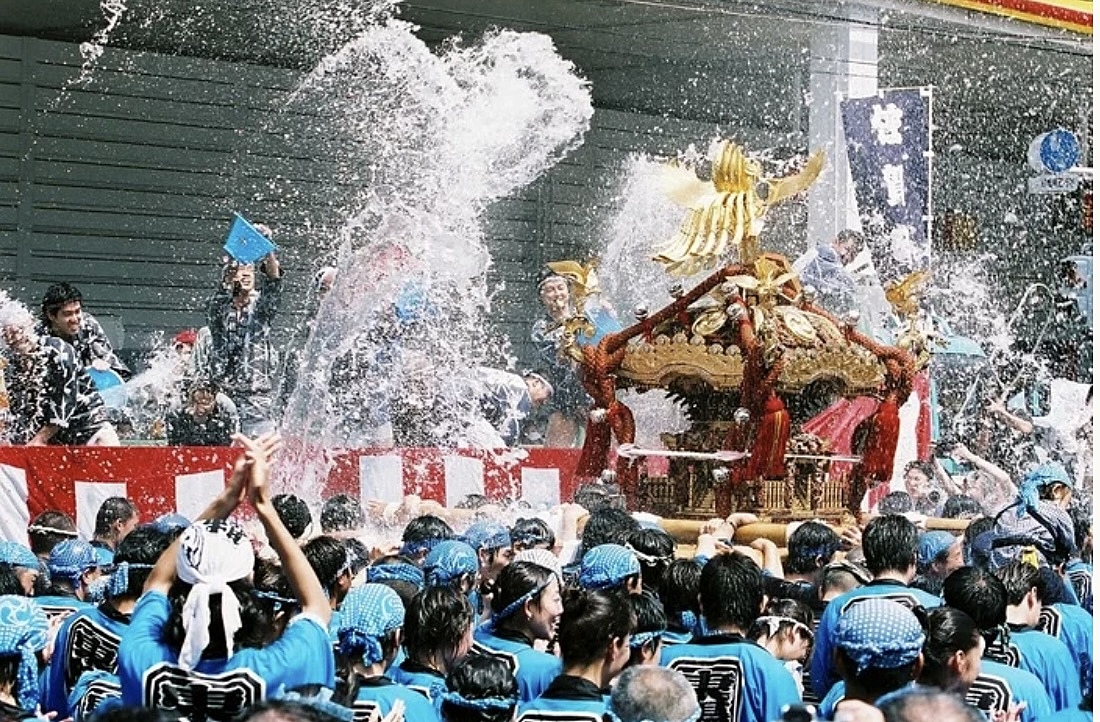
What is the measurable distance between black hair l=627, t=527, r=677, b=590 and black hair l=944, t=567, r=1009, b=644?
3.91 feet

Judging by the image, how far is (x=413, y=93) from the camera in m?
16.0

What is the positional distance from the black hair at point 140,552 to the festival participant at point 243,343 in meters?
7.06

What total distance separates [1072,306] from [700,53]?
16.7 feet

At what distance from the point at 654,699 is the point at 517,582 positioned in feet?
4.74

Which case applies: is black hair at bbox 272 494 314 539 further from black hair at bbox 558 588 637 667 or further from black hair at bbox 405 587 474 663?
black hair at bbox 558 588 637 667

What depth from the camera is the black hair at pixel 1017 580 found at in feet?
17.6

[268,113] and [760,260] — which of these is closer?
[760,260]

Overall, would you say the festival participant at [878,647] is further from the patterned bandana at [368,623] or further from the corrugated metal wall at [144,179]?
the corrugated metal wall at [144,179]

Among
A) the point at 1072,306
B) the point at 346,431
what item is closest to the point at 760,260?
the point at 346,431

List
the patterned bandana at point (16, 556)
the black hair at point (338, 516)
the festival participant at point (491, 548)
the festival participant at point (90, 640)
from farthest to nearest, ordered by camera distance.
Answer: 1. the black hair at point (338, 516)
2. the festival participant at point (491, 548)
3. the patterned bandana at point (16, 556)
4. the festival participant at point (90, 640)

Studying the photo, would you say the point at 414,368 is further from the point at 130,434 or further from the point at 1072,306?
the point at 1072,306

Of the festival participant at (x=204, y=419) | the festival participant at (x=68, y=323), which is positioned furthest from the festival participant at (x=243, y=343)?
the festival participant at (x=68, y=323)

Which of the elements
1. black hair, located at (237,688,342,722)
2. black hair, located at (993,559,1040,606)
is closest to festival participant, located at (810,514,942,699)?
black hair, located at (993,559,1040,606)

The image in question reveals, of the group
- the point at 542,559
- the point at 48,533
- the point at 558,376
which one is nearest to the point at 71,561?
the point at 48,533
